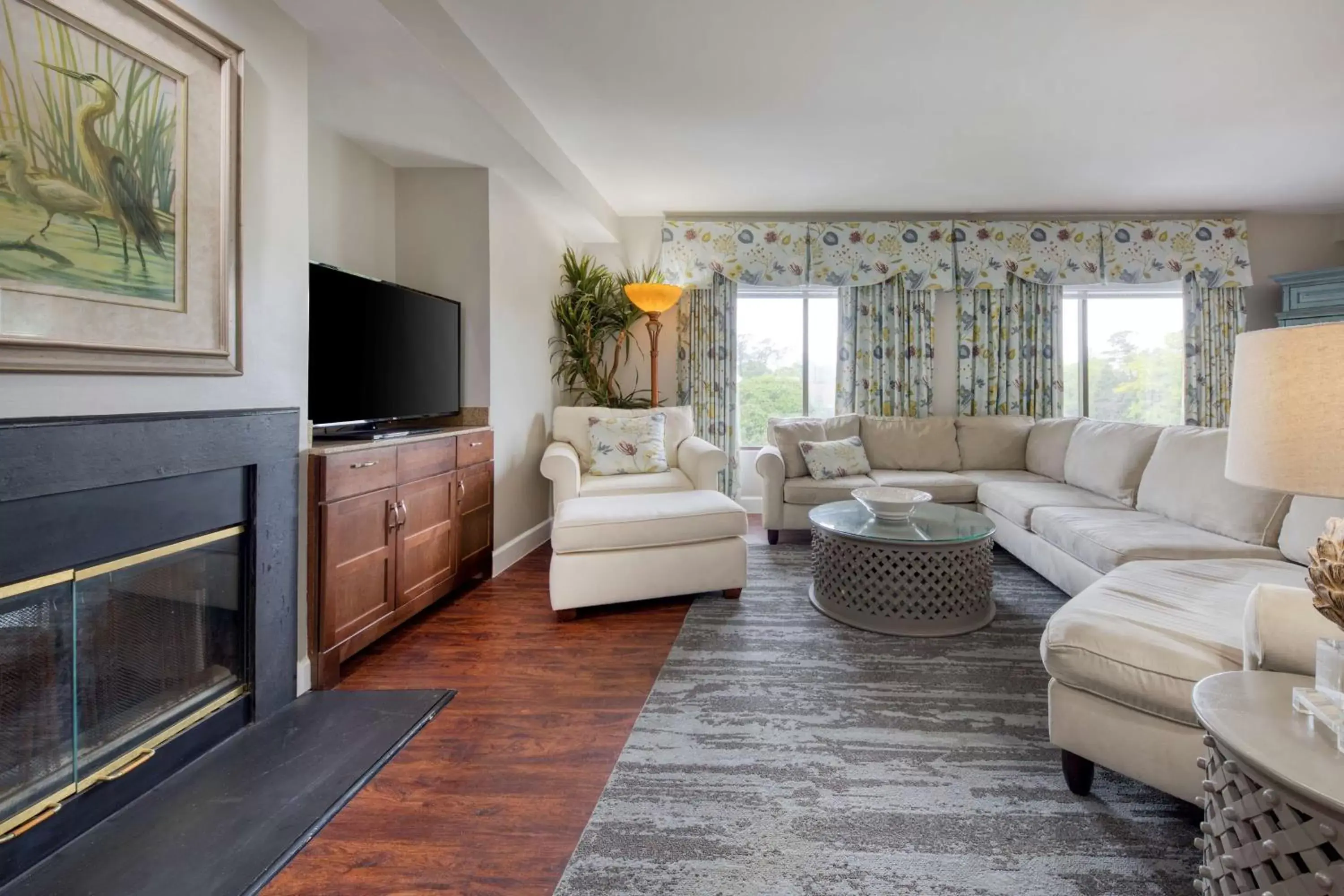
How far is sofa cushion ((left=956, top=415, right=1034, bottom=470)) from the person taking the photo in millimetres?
4531

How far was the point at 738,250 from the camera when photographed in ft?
16.4

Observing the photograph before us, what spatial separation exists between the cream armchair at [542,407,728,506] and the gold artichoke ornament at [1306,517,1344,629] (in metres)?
2.67

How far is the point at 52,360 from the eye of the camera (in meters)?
1.29

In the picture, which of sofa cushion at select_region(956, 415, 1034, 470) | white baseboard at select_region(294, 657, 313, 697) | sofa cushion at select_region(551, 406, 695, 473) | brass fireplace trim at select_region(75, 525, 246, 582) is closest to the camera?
brass fireplace trim at select_region(75, 525, 246, 582)

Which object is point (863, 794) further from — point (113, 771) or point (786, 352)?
point (786, 352)

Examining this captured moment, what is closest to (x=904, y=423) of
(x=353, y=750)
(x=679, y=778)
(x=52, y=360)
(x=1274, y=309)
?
(x=1274, y=309)

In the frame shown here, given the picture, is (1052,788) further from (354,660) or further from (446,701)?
(354,660)

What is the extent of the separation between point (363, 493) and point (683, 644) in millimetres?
1377

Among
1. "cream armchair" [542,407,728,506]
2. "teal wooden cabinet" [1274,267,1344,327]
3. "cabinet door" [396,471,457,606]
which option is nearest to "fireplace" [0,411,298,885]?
"cabinet door" [396,471,457,606]

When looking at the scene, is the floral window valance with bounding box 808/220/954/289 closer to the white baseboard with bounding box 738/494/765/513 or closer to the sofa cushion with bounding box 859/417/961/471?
the sofa cushion with bounding box 859/417/961/471

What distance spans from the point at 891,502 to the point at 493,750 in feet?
6.40

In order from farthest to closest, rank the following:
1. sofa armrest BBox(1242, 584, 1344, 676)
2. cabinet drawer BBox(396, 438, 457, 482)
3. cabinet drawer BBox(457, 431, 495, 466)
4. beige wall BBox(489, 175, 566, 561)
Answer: beige wall BBox(489, 175, 566, 561) < cabinet drawer BBox(457, 431, 495, 466) < cabinet drawer BBox(396, 438, 457, 482) < sofa armrest BBox(1242, 584, 1344, 676)

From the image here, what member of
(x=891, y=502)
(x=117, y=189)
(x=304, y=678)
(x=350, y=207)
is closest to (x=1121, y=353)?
(x=891, y=502)

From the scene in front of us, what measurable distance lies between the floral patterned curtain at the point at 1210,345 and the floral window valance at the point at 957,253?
0.36ft
